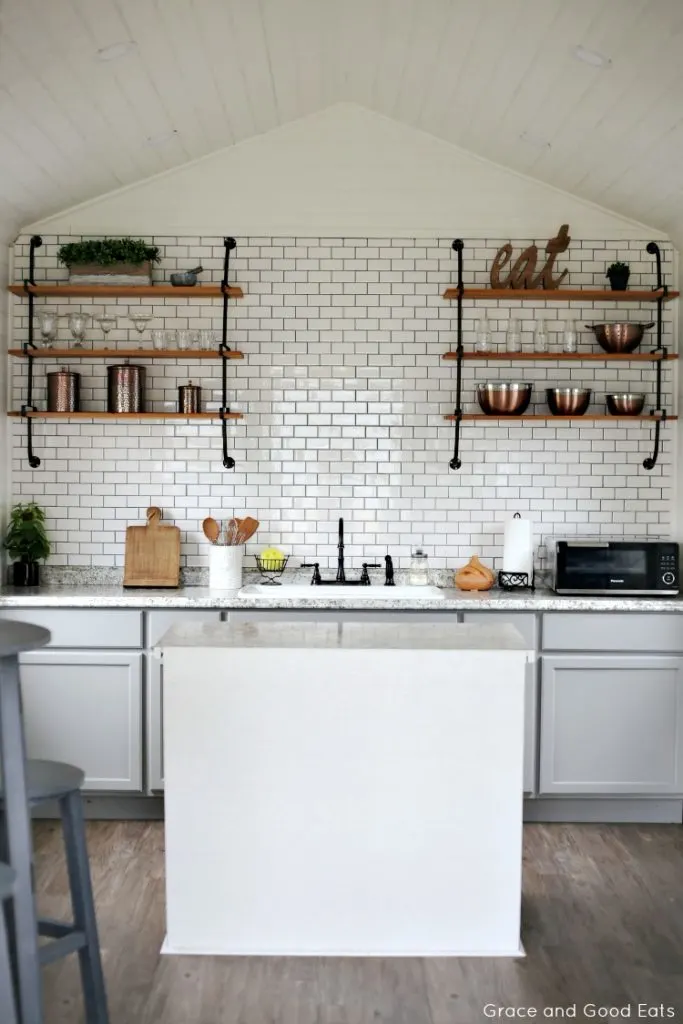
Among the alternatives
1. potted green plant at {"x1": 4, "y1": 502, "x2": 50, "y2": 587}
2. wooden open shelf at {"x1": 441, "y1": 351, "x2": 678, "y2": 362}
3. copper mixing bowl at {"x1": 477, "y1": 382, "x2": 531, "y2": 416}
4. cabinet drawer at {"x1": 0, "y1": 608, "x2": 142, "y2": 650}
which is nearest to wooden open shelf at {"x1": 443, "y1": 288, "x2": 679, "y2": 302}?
wooden open shelf at {"x1": 441, "y1": 351, "x2": 678, "y2": 362}

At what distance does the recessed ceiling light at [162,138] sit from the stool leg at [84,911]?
2.99 metres

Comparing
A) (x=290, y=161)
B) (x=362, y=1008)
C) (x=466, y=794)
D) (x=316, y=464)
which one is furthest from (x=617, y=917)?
(x=290, y=161)

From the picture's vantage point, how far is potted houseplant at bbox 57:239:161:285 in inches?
188

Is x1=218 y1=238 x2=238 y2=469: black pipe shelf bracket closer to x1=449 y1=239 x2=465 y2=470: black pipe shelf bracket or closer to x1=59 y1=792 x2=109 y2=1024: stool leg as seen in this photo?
x1=449 y1=239 x2=465 y2=470: black pipe shelf bracket

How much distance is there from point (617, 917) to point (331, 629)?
53.9 inches

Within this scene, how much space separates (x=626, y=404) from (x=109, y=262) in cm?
249

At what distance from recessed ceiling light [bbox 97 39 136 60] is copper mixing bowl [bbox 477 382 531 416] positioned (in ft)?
6.85

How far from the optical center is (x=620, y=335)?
477 cm

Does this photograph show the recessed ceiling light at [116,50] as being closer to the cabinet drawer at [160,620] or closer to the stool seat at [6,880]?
the cabinet drawer at [160,620]

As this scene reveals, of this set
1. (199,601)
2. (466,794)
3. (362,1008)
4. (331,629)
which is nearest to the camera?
(362,1008)

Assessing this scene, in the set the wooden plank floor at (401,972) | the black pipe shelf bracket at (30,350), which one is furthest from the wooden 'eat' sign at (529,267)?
the wooden plank floor at (401,972)

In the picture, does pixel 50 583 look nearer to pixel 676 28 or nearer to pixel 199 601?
pixel 199 601

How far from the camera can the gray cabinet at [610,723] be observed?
14.3 ft

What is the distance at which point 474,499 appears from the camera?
499cm
